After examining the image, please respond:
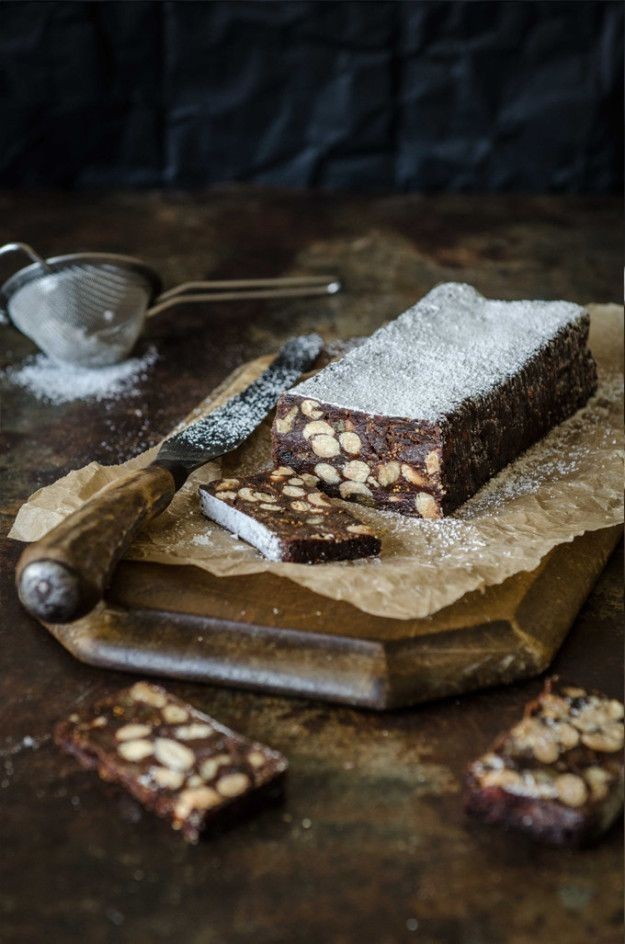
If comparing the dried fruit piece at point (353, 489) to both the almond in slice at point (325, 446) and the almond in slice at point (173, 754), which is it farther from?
the almond in slice at point (173, 754)

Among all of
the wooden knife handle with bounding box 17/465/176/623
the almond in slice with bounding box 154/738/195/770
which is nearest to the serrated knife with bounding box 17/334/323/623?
the wooden knife handle with bounding box 17/465/176/623

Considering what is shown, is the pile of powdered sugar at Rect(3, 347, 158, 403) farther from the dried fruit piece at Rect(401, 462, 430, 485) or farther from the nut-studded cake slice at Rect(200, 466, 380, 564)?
the dried fruit piece at Rect(401, 462, 430, 485)

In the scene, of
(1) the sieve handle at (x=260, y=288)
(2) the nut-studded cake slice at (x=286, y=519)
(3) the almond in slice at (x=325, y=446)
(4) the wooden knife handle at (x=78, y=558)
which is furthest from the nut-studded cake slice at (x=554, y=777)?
(1) the sieve handle at (x=260, y=288)

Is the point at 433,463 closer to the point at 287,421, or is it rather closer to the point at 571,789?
the point at 287,421

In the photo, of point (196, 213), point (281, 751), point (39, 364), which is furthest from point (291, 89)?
point (281, 751)

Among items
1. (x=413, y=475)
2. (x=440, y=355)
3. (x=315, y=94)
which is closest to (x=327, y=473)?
(x=413, y=475)

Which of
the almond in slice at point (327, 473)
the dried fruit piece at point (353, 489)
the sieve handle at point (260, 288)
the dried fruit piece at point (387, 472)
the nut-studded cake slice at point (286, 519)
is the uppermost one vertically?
the nut-studded cake slice at point (286, 519)

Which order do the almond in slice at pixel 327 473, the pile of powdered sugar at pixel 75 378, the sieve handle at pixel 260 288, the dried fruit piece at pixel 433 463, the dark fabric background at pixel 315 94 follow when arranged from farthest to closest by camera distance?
the dark fabric background at pixel 315 94 → the sieve handle at pixel 260 288 → the pile of powdered sugar at pixel 75 378 → the almond in slice at pixel 327 473 → the dried fruit piece at pixel 433 463
